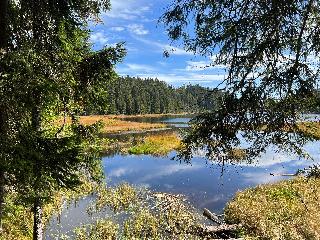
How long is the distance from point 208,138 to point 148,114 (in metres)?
138

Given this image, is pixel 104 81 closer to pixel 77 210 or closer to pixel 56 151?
pixel 56 151

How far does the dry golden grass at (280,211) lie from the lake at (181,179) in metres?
1.64

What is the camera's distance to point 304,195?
19.0m

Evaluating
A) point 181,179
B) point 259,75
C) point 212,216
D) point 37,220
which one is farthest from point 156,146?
point 259,75

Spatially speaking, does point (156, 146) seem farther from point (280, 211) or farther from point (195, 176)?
point (280, 211)

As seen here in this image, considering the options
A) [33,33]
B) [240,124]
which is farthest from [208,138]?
[33,33]

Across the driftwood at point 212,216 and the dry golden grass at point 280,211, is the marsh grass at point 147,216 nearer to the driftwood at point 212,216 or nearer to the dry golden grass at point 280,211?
the driftwood at point 212,216

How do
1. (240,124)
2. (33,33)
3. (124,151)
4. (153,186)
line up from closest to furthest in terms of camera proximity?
(240,124)
(33,33)
(153,186)
(124,151)

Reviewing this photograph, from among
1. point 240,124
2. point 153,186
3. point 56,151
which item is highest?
point 240,124

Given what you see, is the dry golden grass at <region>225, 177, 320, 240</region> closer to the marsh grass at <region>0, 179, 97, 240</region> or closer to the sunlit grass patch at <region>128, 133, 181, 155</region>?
the marsh grass at <region>0, 179, 97, 240</region>

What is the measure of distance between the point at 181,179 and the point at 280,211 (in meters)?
12.3

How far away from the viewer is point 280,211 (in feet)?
53.5

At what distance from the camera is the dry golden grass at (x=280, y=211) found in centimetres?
1392

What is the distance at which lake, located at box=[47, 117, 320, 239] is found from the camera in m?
18.9
